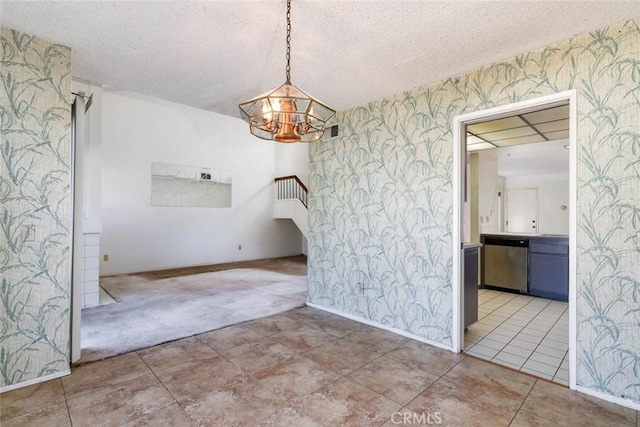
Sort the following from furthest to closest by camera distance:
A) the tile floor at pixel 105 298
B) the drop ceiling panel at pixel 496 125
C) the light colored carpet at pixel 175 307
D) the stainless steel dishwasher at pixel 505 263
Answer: the stainless steel dishwasher at pixel 505 263
the tile floor at pixel 105 298
the drop ceiling panel at pixel 496 125
the light colored carpet at pixel 175 307

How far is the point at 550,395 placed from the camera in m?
2.06

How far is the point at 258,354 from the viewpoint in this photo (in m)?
2.66

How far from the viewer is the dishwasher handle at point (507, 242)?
4.77 m

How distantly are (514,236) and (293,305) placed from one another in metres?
3.56

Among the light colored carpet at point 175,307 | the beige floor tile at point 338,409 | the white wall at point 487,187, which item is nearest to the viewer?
the beige floor tile at point 338,409

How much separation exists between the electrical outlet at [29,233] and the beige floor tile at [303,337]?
2037mm

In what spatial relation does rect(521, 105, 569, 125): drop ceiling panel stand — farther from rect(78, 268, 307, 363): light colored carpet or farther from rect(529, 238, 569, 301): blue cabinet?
rect(78, 268, 307, 363): light colored carpet

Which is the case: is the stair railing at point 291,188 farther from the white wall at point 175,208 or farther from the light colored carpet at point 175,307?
the light colored carpet at point 175,307

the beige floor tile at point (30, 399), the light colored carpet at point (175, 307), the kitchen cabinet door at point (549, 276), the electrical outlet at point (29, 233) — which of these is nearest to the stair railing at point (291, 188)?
the light colored carpet at point (175, 307)

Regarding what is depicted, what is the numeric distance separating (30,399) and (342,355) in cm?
212

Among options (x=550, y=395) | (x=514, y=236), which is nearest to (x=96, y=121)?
(x=550, y=395)

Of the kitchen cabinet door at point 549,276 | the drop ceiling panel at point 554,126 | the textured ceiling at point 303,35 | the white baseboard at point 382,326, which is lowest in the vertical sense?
the white baseboard at point 382,326

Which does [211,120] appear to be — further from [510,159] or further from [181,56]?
[510,159]

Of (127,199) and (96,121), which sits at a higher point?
(96,121)
